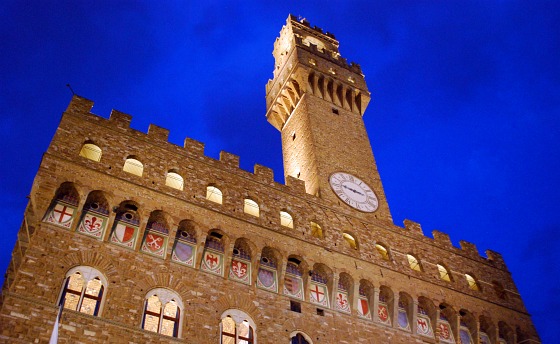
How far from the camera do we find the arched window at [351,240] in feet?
70.7

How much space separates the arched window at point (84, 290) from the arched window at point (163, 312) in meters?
1.28

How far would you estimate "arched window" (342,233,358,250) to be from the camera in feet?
70.7

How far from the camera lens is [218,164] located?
2141cm

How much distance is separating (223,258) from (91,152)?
217 inches

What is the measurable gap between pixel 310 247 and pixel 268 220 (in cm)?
173

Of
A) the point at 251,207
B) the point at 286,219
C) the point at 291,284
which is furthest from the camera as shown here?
the point at 286,219

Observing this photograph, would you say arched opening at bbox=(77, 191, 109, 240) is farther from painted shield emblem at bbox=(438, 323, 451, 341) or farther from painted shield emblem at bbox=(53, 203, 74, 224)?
painted shield emblem at bbox=(438, 323, 451, 341)

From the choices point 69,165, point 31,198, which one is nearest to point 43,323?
point 31,198

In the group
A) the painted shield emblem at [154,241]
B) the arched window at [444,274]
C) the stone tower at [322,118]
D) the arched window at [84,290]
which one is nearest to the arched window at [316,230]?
the stone tower at [322,118]

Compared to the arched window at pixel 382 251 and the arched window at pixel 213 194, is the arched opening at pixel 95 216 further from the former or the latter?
the arched window at pixel 382 251

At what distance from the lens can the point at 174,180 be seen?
774 inches

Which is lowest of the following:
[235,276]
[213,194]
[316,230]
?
[235,276]

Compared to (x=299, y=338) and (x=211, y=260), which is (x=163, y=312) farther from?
(x=299, y=338)

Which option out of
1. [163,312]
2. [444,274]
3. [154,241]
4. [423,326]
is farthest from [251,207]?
[444,274]
